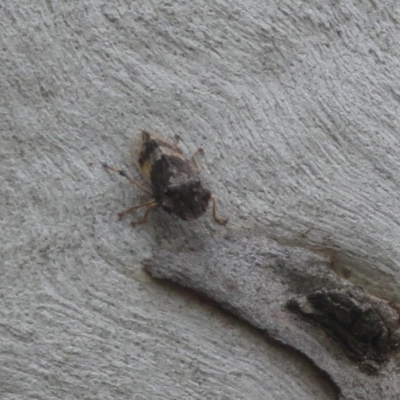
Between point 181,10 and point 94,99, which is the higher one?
point 181,10

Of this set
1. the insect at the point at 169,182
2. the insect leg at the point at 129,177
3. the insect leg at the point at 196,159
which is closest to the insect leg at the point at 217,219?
the insect at the point at 169,182

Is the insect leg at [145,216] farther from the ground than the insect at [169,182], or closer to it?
closer to it

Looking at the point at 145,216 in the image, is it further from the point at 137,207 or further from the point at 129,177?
the point at 129,177

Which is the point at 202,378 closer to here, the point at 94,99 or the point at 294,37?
the point at 94,99

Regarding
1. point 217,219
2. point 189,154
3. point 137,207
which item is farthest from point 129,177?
point 217,219

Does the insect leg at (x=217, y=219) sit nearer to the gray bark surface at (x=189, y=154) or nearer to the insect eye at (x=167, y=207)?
the gray bark surface at (x=189, y=154)

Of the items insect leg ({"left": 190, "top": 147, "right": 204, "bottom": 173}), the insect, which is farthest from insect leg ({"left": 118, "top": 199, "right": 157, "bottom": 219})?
insect leg ({"left": 190, "top": 147, "right": 204, "bottom": 173})

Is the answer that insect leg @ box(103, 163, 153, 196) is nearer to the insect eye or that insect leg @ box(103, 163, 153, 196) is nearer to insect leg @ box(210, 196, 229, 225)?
the insect eye

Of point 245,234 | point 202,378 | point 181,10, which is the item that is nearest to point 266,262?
point 245,234
